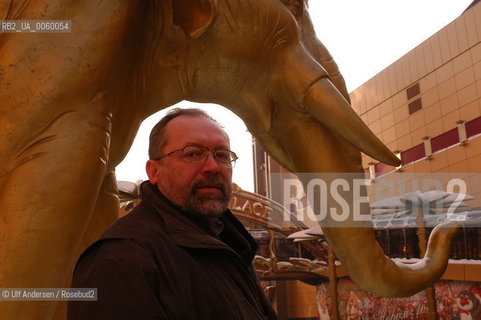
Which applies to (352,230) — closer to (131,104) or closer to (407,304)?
(131,104)

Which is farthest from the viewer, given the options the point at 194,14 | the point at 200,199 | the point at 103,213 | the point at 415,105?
the point at 415,105

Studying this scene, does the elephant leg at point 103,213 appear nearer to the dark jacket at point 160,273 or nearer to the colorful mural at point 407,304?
the dark jacket at point 160,273

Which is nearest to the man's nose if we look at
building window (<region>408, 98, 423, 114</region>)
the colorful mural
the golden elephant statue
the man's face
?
the man's face

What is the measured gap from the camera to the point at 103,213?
4.59ft

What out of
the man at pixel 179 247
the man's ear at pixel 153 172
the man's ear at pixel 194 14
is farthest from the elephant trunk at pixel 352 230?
the man's ear at pixel 153 172

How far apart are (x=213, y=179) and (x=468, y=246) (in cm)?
539

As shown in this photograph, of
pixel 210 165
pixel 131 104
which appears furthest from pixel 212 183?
pixel 131 104

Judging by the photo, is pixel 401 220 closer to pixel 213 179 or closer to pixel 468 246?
pixel 468 246

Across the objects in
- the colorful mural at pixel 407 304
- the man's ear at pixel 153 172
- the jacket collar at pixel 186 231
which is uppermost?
the man's ear at pixel 153 172

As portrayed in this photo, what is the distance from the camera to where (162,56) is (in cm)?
125

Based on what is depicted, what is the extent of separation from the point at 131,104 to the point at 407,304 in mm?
6109

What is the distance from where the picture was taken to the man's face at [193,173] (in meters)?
0.83

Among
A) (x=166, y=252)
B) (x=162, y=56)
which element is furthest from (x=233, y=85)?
(x=166, y=252)

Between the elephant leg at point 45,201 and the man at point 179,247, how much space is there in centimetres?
16
